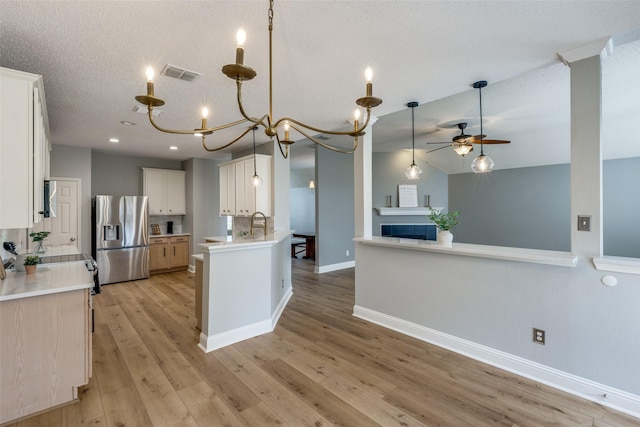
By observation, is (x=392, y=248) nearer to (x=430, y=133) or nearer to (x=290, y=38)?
(x=290, y=38)

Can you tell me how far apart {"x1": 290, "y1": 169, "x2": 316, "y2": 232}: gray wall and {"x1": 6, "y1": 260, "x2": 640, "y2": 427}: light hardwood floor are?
7.26 meters

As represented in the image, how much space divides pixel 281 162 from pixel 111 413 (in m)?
3.90

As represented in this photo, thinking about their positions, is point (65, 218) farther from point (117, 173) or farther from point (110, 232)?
point (117, 173)

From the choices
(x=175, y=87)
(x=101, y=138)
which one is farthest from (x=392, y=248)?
(x=101, y=138)

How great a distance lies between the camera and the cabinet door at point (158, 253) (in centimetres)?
631

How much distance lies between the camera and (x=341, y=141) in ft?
19.8

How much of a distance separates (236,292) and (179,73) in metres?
2.17

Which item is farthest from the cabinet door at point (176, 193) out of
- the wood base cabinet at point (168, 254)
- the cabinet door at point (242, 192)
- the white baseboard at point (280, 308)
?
the white baseboard at point (280, 308)

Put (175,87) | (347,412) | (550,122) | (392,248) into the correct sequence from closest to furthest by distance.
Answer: (347,412), (175,87), (392,248), (550,122)

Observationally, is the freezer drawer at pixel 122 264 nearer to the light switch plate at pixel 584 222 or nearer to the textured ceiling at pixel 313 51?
the textured ceiling at pixel 313 51

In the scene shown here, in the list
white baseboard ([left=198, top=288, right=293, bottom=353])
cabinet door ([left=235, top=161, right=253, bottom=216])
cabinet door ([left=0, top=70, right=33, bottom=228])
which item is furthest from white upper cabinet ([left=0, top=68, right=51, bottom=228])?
cabinet door ([left=235, top=161, right=253, bottom=216])

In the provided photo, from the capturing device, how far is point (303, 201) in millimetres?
11023

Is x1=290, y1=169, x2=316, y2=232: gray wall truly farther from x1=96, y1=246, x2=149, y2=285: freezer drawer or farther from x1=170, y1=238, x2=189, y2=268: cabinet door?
x1=96, y1=246, x2=149, y2=285: freezer drawer

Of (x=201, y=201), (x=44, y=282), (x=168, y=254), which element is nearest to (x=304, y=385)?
(x=44, y=282)
